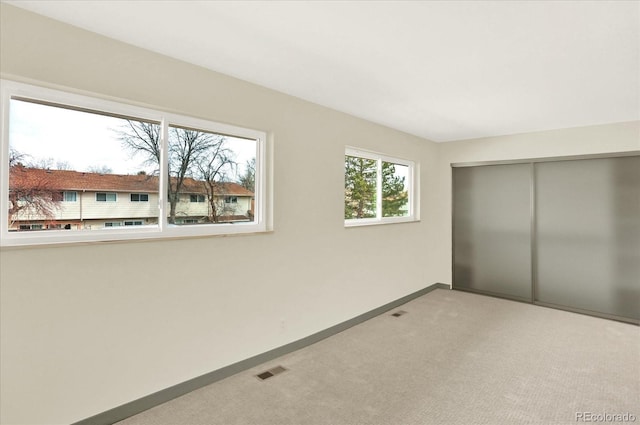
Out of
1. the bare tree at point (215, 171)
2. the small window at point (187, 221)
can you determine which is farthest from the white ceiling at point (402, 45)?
the small window at point (187, 221)

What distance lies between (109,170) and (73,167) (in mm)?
187

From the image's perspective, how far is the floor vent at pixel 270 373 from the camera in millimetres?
2635

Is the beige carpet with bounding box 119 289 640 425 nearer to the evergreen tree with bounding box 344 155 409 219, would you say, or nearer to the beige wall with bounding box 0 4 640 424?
the beige wall with bounding box 0 4 640 424

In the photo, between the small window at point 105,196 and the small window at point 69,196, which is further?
the small window at point 105,196

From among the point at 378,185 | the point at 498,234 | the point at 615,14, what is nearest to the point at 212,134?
the point at 378,185

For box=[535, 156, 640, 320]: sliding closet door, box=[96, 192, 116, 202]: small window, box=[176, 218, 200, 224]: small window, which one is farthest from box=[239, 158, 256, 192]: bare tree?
box=[535, 156, 640, 320]: sliding closet door

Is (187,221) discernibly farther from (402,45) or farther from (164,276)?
(402,45)

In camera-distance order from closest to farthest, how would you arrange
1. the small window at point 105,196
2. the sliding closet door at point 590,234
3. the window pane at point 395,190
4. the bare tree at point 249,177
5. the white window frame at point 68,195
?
the white window frame at point 68,195, the small window at point 105,196, the bare tree at point 249,177, the sliding closet door at point 590,234, the window pane at point 395,190

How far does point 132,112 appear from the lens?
219 centimetres

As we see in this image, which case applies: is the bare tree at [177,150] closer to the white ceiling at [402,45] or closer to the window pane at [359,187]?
the white ceiling at [402,45]

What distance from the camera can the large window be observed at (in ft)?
6.00

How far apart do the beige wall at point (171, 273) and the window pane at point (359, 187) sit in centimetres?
24

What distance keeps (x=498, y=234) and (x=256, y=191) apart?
383 centimetres

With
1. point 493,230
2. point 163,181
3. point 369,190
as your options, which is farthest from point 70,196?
point 493,230
